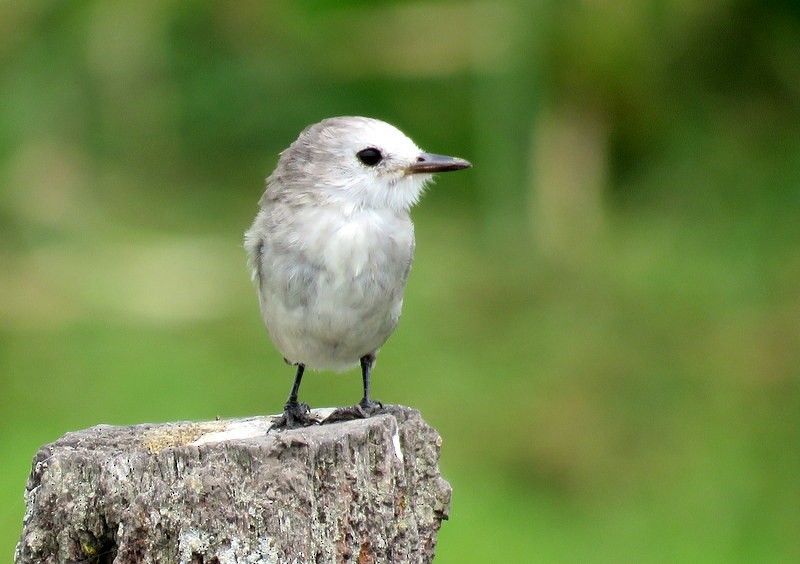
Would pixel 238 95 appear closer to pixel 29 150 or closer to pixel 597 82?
pixel 29 150

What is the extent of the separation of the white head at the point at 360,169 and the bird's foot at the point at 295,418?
1.97ft

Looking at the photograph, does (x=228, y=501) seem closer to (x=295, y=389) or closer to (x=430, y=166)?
(x=295, y=389)

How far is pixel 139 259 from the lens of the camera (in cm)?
888

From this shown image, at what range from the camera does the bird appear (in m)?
4.32

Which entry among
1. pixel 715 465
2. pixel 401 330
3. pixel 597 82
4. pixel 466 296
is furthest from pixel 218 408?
pixel 597 82

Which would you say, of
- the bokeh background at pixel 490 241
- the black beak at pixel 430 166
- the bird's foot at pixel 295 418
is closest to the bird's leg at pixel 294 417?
the bird's foot at pixel 295 418

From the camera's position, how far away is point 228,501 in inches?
132

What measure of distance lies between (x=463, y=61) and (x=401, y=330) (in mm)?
1760

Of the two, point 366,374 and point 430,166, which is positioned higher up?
point 430,166

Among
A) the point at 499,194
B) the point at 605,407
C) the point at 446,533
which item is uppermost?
the point at 499,194

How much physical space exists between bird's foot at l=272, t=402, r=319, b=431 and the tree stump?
514mm

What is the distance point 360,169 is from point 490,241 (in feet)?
14.3

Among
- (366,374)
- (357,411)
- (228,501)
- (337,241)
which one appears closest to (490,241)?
(366,374)

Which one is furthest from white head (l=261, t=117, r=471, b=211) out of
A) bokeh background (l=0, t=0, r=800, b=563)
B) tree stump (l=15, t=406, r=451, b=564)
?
bokeh background (l=0, t=0, r=800, b=563)
